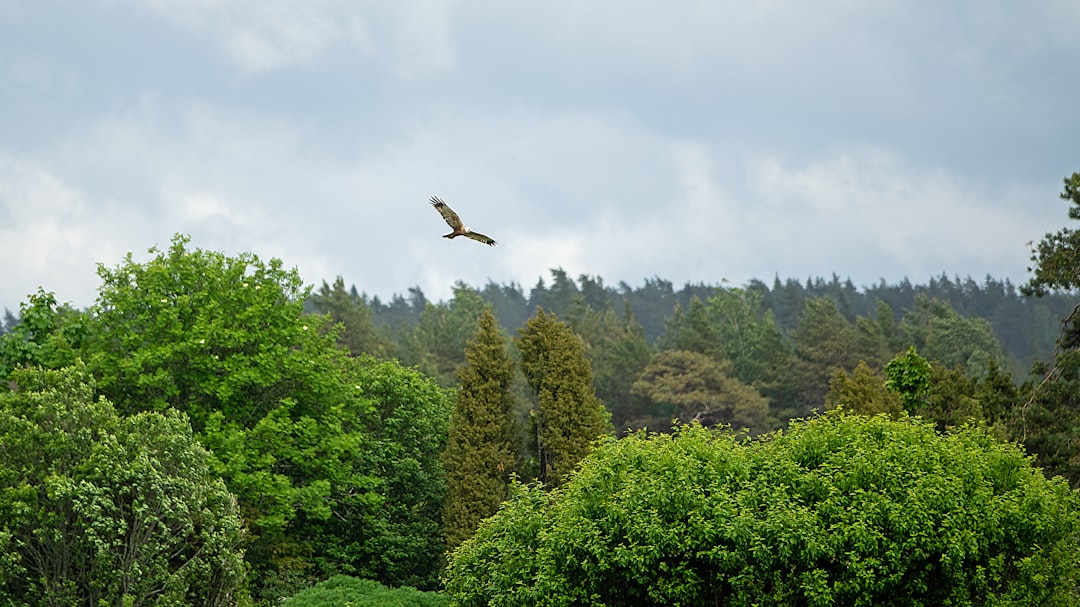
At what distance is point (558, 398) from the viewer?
127 feet

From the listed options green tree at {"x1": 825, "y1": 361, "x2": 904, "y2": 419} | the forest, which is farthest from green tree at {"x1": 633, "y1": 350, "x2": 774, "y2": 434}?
green tree at {"x1": 825, "y1": 361, "x2": 904, "y2": 419}

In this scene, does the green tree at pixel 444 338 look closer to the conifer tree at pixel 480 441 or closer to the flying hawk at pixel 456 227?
the conifer tree at pixel 480 441

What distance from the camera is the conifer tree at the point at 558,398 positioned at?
124ft

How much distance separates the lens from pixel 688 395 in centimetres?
8531

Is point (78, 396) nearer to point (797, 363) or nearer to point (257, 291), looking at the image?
point (257, 291)

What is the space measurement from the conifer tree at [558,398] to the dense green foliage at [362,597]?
24.0 ft

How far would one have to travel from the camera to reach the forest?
22.6 m

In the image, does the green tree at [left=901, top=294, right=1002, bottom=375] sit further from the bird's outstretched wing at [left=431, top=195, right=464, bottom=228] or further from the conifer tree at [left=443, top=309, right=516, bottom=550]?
the bird's outstretched wing at [left=431, top=195, right=464, bottom=228]

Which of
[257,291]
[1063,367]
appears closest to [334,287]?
[257,291]

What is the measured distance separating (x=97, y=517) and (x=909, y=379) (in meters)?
26.5

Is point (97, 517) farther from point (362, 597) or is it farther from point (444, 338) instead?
point (444, 338)

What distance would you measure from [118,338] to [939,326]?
88425 millimetres

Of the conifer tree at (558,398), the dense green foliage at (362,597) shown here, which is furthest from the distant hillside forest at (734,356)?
the dense green foliage at (362,597)

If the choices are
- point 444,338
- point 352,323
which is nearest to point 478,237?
point 352,323
